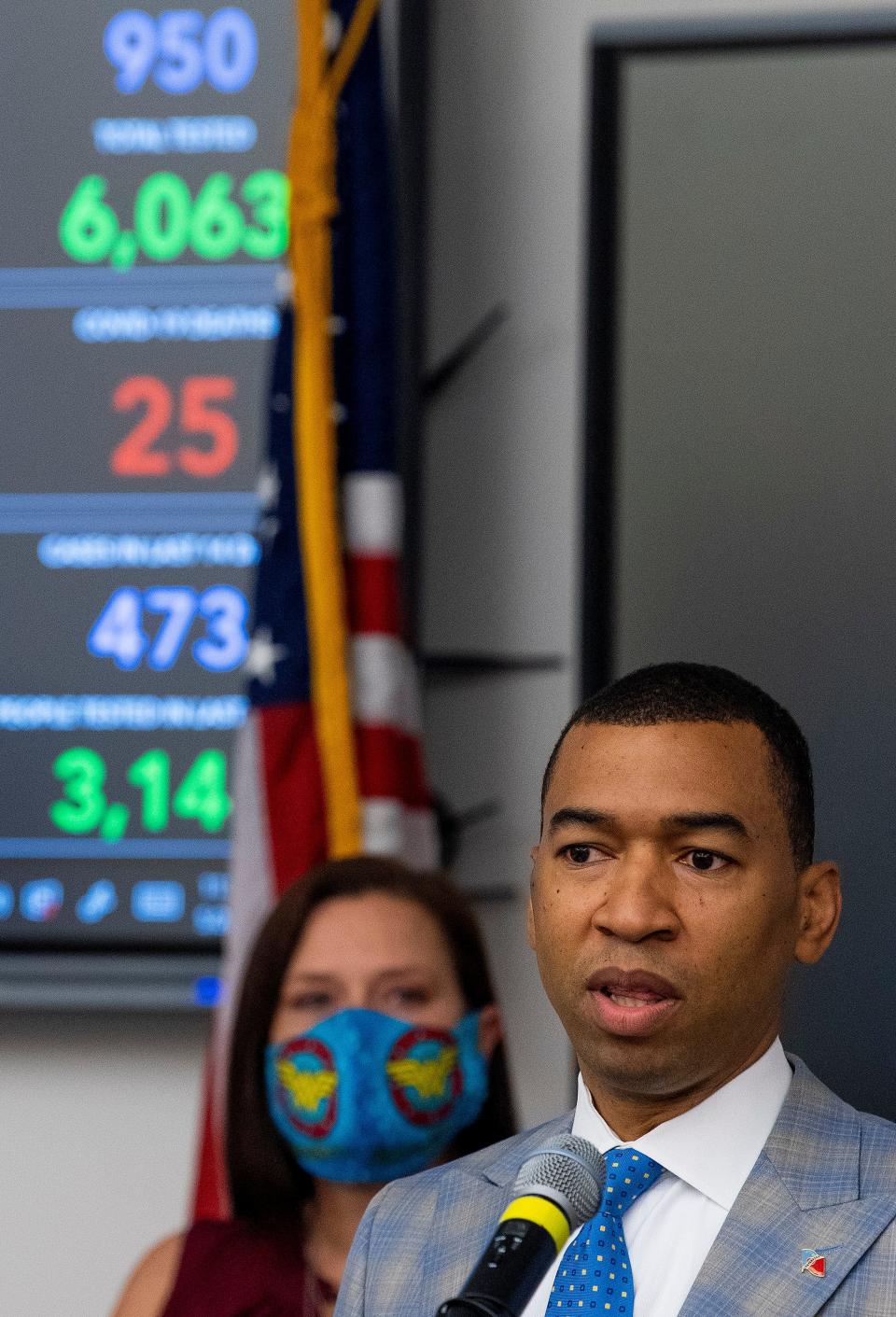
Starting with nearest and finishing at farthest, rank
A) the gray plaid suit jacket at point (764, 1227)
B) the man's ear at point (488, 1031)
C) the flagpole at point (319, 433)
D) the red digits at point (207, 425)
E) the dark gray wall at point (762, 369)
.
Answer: the gray plaid suit jacket at point (764, 1227), the man's ear at point (488, 1031), the flagpole at point (319, 433), the dark gray wall at point (762, 369), the red digits at point (207, 425)

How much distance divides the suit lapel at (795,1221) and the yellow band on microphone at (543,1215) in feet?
0.58

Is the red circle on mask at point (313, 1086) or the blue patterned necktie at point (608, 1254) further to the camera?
the red circle on mask at point (313, 1086)

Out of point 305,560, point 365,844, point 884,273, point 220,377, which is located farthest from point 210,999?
point 884,273

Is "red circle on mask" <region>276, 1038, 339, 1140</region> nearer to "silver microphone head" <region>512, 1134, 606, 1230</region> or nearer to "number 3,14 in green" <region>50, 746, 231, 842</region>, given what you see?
"number 3,14 in green" <region>50, 746, 231, 842</region>

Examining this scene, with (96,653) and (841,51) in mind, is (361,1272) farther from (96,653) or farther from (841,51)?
(841,51)

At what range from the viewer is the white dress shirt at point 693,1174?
1106mm

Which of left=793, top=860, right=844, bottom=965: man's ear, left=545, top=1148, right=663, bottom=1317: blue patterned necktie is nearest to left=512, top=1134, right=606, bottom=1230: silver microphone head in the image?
left=545, top=1148, right=663, bottom=1317: blue patterned necktie

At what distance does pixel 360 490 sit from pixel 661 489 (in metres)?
0.51

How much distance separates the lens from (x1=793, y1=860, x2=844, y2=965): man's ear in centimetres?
114

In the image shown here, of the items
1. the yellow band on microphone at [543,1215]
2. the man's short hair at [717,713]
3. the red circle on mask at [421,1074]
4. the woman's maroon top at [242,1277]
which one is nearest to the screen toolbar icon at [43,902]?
the woman's maroon top at [242,1277]

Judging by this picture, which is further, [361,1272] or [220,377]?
[220,377]

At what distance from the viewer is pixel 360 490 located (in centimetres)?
275

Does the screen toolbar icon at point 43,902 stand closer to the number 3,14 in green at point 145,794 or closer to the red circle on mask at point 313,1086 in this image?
the number 3,14 in green at point 145,794

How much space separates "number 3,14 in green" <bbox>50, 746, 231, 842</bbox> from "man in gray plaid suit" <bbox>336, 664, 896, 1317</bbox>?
1799mm
